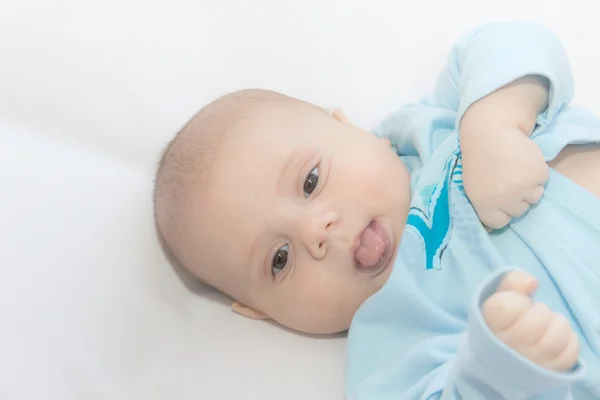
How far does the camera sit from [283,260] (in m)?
1.01

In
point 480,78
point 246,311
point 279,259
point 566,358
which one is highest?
point 480,78

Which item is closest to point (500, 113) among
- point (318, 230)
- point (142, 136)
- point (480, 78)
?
point (480, 78)

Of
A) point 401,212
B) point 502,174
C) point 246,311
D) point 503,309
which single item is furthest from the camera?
point 246,311

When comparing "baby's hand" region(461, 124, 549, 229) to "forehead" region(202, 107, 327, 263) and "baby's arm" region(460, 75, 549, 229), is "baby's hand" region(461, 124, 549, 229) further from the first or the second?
"forehead" region(202, 107, 327, 263)

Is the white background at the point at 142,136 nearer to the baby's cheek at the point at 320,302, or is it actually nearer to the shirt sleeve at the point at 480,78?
the baby's cheek at the point at 320,302

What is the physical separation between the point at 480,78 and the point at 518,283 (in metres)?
0.44

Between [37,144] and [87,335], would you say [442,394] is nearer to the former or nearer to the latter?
[87,335]

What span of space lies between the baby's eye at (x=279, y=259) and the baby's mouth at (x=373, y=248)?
0.36ft

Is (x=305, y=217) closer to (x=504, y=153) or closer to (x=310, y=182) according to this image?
(x=310, y=182)

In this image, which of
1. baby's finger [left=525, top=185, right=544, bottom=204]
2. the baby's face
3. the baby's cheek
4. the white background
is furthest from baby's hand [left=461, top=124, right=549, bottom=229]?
the white background

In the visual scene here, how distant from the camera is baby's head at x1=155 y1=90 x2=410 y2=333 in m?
0.96

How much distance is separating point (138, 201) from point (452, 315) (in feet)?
1.70

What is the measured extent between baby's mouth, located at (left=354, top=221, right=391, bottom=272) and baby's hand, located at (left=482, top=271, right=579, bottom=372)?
0.34 metres

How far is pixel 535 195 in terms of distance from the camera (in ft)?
2.95
